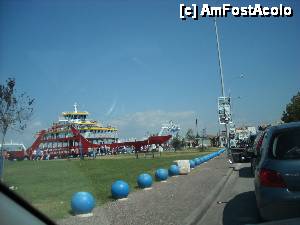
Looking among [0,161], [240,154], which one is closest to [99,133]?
[240,154]

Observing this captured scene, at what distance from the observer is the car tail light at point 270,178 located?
7.26 meters

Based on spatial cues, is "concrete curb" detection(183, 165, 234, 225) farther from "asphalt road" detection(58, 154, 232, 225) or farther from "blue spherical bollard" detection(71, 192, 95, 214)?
"blue spherical bollard" detection(71, 192, 95, 214)

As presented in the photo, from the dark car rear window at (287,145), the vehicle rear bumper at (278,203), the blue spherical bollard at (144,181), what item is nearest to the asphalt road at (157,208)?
the blue spherical bollard at (144,181)

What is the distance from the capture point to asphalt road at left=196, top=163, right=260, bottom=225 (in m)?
9.58

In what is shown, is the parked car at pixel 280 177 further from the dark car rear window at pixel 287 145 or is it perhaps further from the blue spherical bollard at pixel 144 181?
the blue spherical bollard at pixel 144 181

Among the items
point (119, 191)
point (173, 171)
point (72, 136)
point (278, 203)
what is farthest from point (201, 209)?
point (72, 136)

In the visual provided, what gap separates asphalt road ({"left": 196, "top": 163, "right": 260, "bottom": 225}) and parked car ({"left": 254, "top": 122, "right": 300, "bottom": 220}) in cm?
188

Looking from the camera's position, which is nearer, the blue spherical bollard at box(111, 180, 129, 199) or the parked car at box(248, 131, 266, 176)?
the parked car at box(248, 131, 266, 176)

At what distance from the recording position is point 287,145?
7664 mm

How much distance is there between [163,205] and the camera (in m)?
11.5

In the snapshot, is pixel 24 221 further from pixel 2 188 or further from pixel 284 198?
pixel 284 198

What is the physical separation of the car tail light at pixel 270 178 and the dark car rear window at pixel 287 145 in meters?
0.29

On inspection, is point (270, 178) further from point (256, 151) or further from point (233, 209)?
point (233, 209)

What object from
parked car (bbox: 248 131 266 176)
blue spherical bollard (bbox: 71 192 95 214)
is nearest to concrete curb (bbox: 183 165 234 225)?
parked car (bbox: 248 131 266 176)
